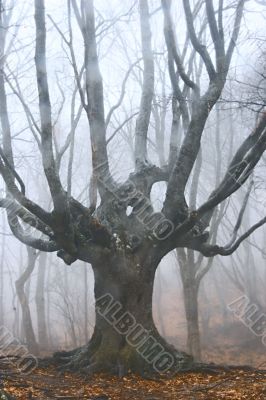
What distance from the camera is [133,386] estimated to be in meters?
6.36

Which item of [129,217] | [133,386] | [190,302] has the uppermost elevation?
[129,217]

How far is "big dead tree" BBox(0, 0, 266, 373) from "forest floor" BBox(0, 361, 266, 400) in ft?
1.43

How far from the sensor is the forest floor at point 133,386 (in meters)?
5.50

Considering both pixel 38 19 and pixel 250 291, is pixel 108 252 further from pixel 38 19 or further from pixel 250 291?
pixel 250 291

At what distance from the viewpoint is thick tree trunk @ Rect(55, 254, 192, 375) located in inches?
282

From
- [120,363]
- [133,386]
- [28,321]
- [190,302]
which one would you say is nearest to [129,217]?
[120,363]

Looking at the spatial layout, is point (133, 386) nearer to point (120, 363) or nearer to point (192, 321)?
point (120, 363)

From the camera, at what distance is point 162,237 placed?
761 cm

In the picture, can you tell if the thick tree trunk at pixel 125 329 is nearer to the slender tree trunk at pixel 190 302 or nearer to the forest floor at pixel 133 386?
the forest floor at pixel 133 386

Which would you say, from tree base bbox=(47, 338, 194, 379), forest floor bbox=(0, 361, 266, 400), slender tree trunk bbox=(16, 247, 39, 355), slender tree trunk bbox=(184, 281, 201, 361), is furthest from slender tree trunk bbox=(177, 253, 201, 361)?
slender tree trunk bbox=(16, 247, 39, 355)

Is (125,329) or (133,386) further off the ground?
(125,329)

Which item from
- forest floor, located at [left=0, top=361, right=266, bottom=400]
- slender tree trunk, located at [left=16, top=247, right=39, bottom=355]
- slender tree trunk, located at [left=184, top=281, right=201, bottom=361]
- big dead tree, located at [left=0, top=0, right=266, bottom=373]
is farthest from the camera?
slender tree trunk, located at [left=16, top=247, right=39, bottom=355]

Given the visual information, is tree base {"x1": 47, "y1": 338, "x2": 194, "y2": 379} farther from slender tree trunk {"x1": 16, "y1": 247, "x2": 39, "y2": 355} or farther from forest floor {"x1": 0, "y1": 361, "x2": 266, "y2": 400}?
slender tree trunk {"x1": 16, "y1": 247, "x2": 39, "y2": 355}

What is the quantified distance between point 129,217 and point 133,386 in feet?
9.30
